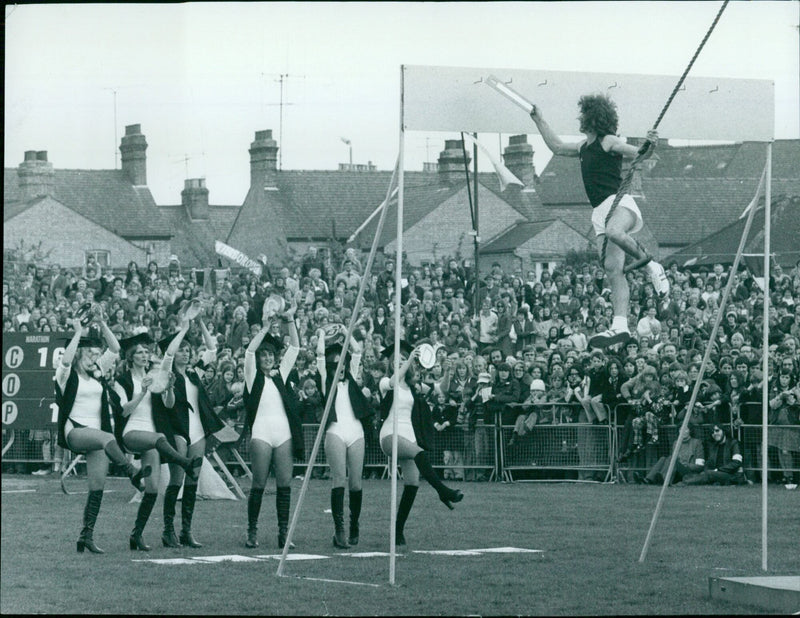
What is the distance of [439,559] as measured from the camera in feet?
42.5

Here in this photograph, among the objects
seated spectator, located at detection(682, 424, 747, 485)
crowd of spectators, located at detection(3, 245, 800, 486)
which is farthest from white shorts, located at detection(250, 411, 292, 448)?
seated spectator, located at detection(682, 424, 747, 485)

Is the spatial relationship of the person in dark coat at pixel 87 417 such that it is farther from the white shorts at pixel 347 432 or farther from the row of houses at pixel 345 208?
the row of houses at pixel 345 208

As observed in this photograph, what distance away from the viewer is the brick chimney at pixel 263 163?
5150 cm

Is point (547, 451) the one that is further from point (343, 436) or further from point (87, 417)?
point (87, 417)

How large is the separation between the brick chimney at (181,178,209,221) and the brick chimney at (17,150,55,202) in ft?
33.2

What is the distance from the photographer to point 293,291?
26906 millimetres

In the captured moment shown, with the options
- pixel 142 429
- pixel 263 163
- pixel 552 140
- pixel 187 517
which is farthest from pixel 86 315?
pixel 263 163

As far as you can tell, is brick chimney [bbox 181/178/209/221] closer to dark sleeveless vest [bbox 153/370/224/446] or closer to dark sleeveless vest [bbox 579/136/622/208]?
dark sleeveless vest [bbox 153/370/224/446]

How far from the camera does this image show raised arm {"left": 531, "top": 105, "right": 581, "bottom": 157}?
36.0 ft

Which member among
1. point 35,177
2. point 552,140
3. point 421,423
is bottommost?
point 421,423

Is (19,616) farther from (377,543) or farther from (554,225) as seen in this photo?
(554,225)

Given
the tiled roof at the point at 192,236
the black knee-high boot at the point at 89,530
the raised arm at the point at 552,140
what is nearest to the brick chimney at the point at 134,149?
the tiled roof at the point at 192,236

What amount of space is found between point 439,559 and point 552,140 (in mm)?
3883

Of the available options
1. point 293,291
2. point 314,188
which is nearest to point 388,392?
point 293,291
